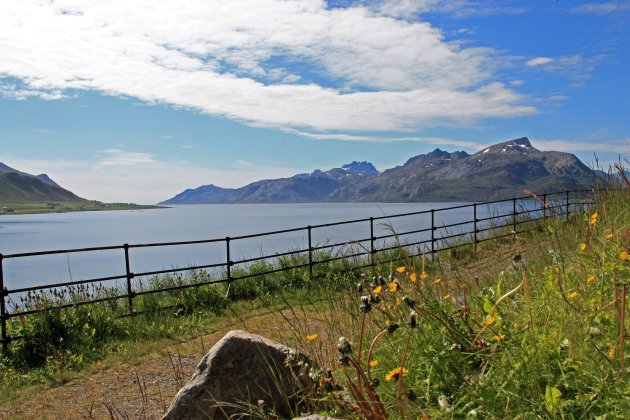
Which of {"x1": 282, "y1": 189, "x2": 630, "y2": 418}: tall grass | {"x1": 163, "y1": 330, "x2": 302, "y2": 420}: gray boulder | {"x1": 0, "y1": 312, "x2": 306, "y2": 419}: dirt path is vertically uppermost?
{"x1": 282, "y1": 189, "x2": 630, "y2": 418}: tall grass

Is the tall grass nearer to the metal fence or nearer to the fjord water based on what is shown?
the metal fence

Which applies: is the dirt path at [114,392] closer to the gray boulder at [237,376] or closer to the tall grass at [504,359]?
the gray boulder at [237,376]

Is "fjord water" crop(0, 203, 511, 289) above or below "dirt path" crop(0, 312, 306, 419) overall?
below

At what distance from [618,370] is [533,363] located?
33cm

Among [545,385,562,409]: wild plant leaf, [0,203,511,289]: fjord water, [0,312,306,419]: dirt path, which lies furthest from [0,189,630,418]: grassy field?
[0,312,306,419]: dirt path

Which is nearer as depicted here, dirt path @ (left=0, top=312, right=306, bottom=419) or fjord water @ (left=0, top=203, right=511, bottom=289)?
dirt path @ (left=0, top=312, right=306, bottom=419)

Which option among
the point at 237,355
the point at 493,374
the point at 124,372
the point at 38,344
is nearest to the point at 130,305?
the point at 38,344

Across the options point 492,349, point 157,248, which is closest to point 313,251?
point 492,349

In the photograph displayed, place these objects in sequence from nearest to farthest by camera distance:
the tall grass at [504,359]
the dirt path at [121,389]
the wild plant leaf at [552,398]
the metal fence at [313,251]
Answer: the wild plant leaf at [552,398], the tall grass at [504,359], the dirt path at [121,389], the metal fence at [313,251]

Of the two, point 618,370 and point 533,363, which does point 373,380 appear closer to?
point 533,363

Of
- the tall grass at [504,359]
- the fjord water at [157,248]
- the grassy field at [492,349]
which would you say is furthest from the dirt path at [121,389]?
the fjord water at [157,248]

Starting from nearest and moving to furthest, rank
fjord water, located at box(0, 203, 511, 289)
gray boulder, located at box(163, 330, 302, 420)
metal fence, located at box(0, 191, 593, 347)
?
gray boulder, located at box(163, 330, 302, 420) → metal fence, located at box(0, 191, 593, 347) → fjord water, located at box(0, 203, 511, 289)

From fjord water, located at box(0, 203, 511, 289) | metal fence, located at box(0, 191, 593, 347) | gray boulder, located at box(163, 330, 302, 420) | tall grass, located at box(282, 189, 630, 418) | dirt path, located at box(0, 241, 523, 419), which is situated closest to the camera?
tall grass, located at box(282, 189, 630, 418)

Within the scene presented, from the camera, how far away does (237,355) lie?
4117 millimetres
